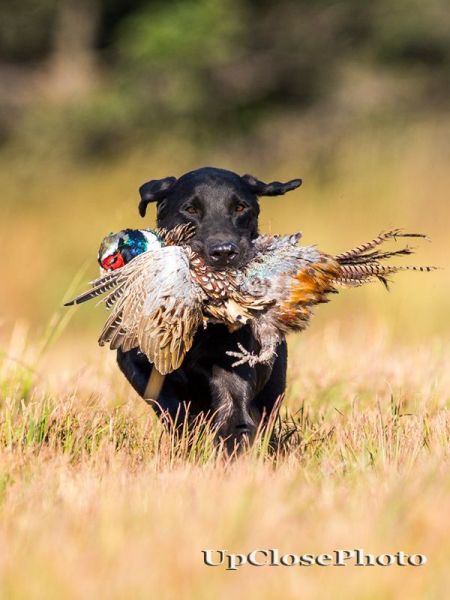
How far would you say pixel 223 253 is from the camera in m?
4.09

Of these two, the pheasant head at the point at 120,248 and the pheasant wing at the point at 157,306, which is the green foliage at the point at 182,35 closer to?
the pheasant head at the point at 120,248

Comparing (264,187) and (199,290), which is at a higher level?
(264,187)

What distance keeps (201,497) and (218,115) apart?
51.4ft

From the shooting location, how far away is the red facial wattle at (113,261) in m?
4.04

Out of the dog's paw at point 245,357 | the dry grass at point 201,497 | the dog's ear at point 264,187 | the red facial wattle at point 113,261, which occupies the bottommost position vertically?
A: the dry grass at point 201,497

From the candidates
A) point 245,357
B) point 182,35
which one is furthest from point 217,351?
point 182,35

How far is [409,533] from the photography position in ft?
9.17

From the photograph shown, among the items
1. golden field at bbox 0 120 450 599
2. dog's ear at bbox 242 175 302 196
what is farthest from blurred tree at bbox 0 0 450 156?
dog's ear at bbox 242 175 302 196

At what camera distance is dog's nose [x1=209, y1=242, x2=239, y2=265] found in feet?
13.4

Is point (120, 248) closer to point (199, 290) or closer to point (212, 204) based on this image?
point (199, 290)

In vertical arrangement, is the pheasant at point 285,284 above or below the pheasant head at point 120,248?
below

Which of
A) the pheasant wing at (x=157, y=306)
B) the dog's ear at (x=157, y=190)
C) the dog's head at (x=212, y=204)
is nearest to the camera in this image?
the pheasant wing at (x=157, y=306)

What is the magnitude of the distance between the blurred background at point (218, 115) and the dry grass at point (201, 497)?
232 inches

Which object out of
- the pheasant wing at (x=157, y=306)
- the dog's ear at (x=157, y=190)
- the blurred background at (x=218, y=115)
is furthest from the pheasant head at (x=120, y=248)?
the blurred background at (x=218, y=115)
